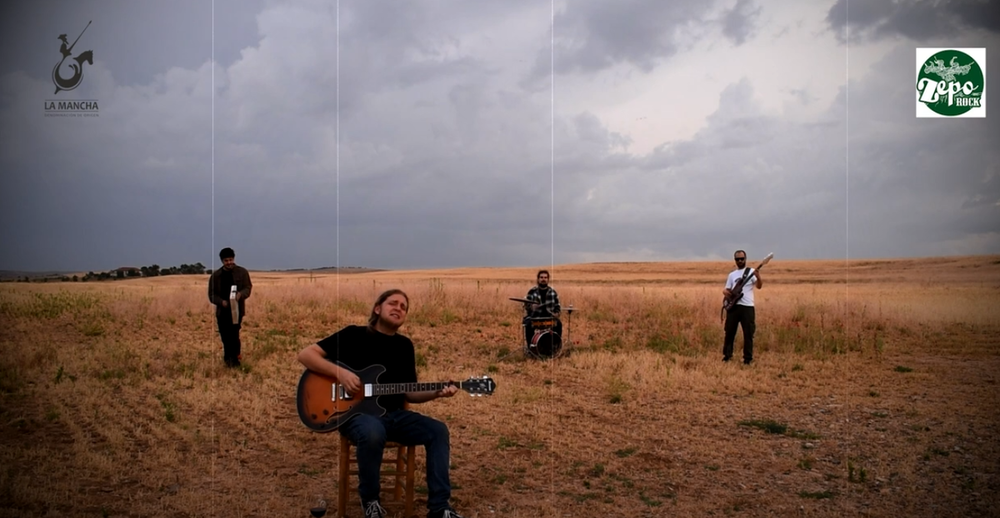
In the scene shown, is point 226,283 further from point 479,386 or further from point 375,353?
point 479,386

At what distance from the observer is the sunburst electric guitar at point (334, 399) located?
5414mm

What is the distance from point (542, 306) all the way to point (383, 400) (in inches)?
303

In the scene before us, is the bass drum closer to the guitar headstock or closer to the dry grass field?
the dry grass field

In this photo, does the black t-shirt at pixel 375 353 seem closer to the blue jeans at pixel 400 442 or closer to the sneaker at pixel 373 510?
the blue jeans at pixel 400 442

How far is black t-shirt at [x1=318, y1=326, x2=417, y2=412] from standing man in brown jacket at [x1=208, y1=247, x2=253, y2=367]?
608 cm

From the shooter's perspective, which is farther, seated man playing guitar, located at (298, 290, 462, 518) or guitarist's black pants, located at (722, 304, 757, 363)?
guitarist's black pants, located at (722, 304, 757, 363)

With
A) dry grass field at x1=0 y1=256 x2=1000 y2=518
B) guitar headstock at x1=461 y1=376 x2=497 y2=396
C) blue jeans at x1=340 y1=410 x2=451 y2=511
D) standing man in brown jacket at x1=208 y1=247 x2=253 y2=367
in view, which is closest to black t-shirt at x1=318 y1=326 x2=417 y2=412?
blue jeans at x1=340 y1=410 x2=451 y2=511

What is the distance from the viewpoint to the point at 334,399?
17.8ft

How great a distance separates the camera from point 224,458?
23.3ft

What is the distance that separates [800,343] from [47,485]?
12.4 meters

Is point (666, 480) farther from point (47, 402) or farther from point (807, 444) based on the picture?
point (47, 402)

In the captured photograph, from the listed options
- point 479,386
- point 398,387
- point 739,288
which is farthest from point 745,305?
point 398,387

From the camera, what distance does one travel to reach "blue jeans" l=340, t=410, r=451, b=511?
512 cm

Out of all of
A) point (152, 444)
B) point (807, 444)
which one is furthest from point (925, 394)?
Result: point (152, 444)
